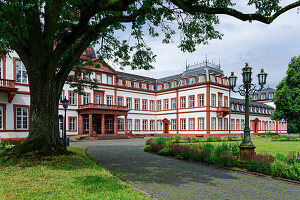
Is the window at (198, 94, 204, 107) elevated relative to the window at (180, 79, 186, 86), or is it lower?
lower

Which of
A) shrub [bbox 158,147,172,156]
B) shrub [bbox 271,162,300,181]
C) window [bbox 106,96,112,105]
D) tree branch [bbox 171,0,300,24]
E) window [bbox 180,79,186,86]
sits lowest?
shrub [bbox 158,147,172,156]

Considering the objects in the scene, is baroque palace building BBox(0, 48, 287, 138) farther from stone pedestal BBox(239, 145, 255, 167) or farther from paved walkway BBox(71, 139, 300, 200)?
stone pedestal BBox(239, 145, 255, 167)

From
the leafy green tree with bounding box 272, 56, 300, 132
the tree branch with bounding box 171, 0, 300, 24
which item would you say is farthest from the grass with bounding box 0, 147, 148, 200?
the leafy green tree with bounding box 272, 56, 300, 132

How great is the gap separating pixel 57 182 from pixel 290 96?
37904 millimetres

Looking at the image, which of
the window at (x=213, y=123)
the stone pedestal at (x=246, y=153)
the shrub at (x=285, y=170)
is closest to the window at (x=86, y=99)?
the window at (x=213, y=123)

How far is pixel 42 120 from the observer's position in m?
9.98

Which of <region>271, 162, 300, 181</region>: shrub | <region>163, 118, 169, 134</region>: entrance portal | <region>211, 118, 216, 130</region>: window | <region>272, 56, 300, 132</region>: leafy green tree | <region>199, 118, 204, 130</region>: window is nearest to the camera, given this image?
<region>271, 162, 300, 181</region>: shrub

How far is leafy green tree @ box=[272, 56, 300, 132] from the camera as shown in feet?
117

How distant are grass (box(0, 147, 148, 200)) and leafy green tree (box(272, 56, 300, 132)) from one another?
35474 millimetres

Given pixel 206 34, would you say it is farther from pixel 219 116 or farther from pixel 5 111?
pixel 219 116

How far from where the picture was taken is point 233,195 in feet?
20.5

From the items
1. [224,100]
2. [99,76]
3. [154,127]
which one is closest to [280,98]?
[224,100]

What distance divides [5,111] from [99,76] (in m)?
14.6

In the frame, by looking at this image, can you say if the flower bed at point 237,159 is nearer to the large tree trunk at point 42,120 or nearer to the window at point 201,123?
the large tree trunk at point 42,120
